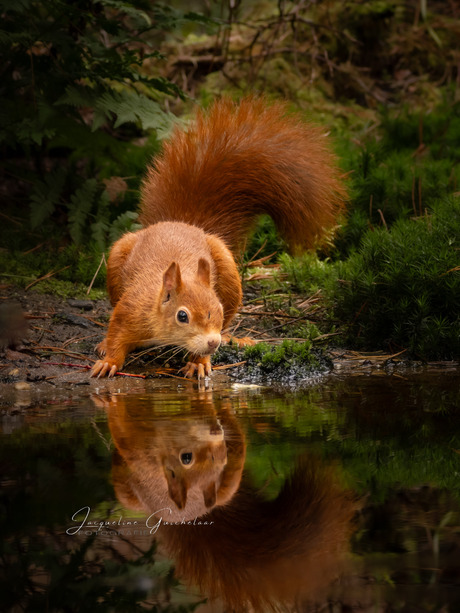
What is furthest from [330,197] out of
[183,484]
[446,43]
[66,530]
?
[446,43]

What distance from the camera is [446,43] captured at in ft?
35.2

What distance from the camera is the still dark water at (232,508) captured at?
1464 mm

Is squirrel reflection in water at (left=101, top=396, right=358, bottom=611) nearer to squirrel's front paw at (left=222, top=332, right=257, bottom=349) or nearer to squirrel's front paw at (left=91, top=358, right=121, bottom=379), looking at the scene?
squirrel's front paw at (left=91, top=358, right=121, bottom=379)

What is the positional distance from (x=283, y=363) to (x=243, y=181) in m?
1.46

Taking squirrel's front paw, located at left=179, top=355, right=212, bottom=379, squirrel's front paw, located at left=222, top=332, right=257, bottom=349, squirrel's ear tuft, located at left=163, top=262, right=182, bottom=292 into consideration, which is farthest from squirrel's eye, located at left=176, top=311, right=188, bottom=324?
squirrel's front paw, located at left=222, top=332, right=257, bottom=349

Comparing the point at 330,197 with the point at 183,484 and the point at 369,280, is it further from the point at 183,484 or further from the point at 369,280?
the point at 183,484

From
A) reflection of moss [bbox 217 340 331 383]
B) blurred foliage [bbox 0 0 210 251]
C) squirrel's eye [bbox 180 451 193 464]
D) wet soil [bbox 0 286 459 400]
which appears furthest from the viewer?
blurred foliage [bbox 0 0 210 251]

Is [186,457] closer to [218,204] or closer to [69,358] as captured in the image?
[69,358]

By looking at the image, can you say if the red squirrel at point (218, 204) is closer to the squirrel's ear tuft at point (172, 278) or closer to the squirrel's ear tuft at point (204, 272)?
the squirrel's ear tuft at point (204, 272)

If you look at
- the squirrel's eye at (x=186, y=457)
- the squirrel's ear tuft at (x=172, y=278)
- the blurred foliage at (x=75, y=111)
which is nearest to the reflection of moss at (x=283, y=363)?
the squirrel's ear tuft at (x=172, y=278)

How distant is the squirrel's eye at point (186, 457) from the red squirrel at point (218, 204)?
1748 mm

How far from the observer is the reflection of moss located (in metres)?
4.08

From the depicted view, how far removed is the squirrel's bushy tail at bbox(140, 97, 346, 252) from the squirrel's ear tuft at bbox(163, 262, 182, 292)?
3.28ft

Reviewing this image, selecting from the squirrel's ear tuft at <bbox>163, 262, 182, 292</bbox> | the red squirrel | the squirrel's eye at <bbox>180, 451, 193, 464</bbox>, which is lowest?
the squirrel's eye at <bbox>180, 451, 193, 464</bbox>
